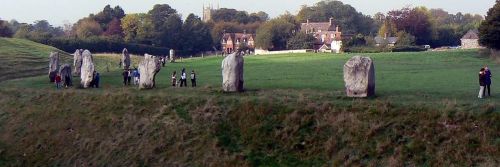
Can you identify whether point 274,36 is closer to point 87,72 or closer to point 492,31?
point 492,31

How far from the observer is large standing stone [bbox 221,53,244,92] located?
3023 cm

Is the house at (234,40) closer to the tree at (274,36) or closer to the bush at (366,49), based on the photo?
the tree at (274,36)

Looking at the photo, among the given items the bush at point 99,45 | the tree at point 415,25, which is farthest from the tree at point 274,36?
the tree at point 415,25

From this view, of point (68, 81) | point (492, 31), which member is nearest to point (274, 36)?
point (492, 31)

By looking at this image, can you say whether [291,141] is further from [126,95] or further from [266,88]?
[126,95]

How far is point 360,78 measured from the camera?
87.8ft

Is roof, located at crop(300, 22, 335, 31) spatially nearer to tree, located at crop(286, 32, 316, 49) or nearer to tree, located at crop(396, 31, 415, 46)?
tree, located at crop(286, 32, 316, 49)

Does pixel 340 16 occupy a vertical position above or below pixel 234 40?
above

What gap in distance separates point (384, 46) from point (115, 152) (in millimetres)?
56230

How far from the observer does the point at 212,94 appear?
98.1 feet

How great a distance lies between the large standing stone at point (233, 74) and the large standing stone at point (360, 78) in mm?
5603

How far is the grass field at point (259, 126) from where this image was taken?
71.2 feet

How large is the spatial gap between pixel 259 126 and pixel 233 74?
5858 millimetres

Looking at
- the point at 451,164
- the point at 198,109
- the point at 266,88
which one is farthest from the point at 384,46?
the point at 451,164
